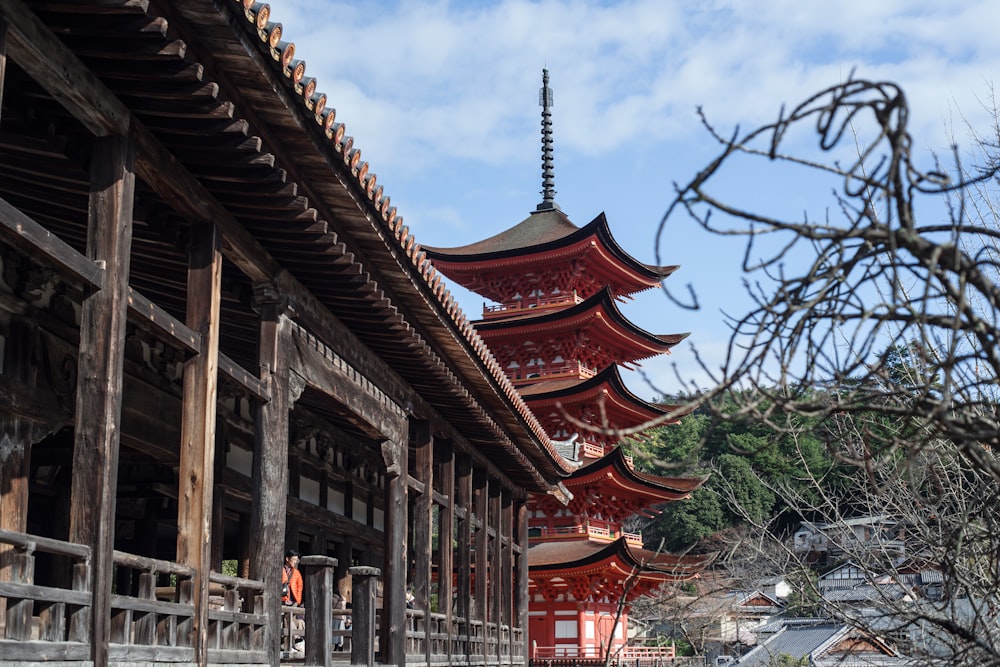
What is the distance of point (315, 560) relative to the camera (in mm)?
8891

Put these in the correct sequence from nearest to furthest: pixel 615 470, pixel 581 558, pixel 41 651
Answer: pixel 41 651
pixel 581 558
pixel 615 470

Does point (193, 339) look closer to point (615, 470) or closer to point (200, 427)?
point (200, 427)

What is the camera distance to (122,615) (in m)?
6.30

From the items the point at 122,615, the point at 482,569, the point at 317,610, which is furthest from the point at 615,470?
the point at 122,615

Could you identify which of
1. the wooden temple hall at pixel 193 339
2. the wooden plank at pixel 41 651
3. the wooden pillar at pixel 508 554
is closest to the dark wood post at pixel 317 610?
the wooden temple hall at pixel 193 339

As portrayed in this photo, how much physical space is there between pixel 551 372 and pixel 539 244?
3618 millimetres

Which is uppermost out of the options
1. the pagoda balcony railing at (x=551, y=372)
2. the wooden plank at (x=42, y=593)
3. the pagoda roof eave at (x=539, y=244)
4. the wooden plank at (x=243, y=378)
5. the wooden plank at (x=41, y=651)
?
the pagoda roof eave at (x=539, y=244)

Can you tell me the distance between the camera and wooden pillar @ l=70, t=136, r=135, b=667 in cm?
587

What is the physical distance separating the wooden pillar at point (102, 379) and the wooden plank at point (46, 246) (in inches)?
5.3

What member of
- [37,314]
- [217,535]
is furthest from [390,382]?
[37,314]

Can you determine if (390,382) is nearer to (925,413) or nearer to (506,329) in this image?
(925,413)

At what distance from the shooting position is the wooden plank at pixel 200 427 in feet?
23.6

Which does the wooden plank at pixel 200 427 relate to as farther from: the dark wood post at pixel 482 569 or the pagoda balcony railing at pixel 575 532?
the pagoda balcony railing at pixel 575 532

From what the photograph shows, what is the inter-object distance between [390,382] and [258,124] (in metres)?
5.66
